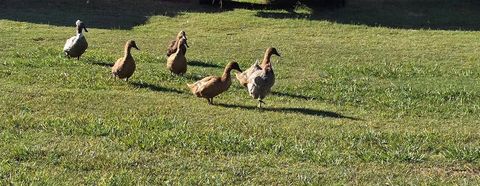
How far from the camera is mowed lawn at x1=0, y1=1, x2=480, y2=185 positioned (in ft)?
20.7

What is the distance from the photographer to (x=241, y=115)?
Answer: 840 cm

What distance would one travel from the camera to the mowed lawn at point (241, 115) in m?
6.31

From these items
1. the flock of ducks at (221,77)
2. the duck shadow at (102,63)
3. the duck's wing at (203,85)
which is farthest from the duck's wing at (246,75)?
the duck shadow at (102,63)

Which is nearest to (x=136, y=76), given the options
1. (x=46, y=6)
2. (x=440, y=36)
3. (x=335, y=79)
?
(x=335, y=79)

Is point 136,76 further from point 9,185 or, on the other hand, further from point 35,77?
point 9,185

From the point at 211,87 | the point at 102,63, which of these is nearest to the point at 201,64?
the point at 102,63

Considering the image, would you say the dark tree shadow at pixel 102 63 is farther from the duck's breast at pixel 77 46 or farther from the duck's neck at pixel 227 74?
the duck's neck at pixel 227 74

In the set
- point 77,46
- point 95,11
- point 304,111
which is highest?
point 77,46

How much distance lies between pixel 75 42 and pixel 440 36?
9.18 m

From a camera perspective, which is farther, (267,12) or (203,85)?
(267,12)

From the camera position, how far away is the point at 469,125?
27.3ft

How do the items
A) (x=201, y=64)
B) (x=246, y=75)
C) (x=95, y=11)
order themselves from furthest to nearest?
(x=95, y=11), (x=201, y=64), (x=246, y=75)

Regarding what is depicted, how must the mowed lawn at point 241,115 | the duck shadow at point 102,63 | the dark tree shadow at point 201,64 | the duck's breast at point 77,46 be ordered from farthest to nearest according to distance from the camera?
the dark tree shadow at point 201,64 < the duck's breast at point 77,46 < the duck shadow at point 102,63 < the mowed lawn at point 241,115

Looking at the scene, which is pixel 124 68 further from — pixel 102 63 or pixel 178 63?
pixel 102 63
